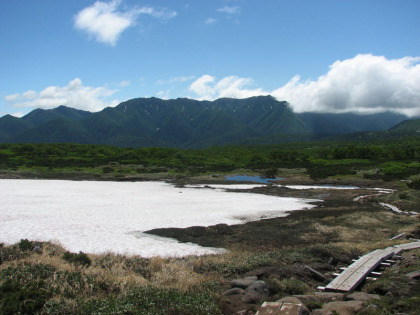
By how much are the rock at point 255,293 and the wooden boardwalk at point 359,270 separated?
2128 millimetres

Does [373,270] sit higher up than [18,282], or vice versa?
[18,282]

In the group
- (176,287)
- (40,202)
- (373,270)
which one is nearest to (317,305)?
(176,287)

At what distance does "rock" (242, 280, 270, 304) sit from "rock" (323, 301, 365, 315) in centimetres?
187

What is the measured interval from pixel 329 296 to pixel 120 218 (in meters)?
22.3

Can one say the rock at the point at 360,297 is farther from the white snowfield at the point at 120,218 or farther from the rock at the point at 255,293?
the white snowfield at the point at 120,218

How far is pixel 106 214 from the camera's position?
30.3 m

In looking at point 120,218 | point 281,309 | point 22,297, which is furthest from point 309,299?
point 120,218

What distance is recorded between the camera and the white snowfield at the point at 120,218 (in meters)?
19.7

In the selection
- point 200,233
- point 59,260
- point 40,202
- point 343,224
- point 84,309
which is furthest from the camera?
point 40,202

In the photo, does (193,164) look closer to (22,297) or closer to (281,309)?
(22,297)

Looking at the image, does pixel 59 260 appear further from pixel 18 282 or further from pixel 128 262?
pixel 18 282

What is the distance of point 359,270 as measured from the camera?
467 inches

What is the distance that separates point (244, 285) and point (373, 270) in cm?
588

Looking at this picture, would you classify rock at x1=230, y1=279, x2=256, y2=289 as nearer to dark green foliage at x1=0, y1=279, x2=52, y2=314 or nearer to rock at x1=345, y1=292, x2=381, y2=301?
rock at x1=345, y1=292, x2=381, y2=301
